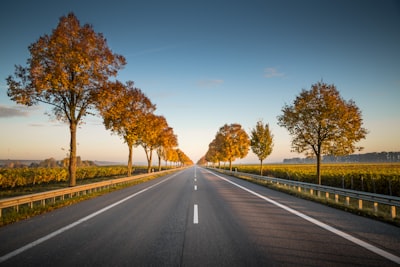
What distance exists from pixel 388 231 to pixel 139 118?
23592mm

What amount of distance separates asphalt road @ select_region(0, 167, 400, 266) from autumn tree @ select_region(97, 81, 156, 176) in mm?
→ 8252

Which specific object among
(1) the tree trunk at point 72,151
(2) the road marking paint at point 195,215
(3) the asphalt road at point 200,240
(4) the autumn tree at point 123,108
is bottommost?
(2) the road marking paint at point 195,215

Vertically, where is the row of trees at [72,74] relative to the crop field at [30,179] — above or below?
above

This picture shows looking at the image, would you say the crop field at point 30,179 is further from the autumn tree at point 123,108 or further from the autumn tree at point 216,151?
the autumn tree at point 216,151

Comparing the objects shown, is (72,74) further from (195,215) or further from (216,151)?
(216,151)

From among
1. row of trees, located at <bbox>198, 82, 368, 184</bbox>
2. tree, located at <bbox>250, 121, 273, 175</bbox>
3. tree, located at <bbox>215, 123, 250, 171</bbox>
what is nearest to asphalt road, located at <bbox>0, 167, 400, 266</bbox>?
row of trees, located at <bbox>198, 82, 368, 184</bbox>

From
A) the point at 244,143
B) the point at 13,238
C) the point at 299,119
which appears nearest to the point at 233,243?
the point at 13,238

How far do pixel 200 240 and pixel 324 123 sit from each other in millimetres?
16180

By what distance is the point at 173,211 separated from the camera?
7.91 metres

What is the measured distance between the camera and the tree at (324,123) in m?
16.9

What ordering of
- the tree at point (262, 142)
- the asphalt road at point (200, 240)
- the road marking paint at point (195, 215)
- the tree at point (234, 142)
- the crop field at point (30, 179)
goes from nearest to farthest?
the asphalt road at point (200, 240) → the road marking paint at point (195, 215) → the crop field at point (30, 179) → the tree at point (262, 142) → the tree at point (234, 142)

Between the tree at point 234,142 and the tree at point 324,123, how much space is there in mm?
24104

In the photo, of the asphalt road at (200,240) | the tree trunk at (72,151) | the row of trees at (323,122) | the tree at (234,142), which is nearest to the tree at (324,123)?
the row of trees at (323,122)

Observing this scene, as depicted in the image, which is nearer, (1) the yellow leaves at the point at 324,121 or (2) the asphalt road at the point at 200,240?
(2) the asphalt road at the point at 200,240
